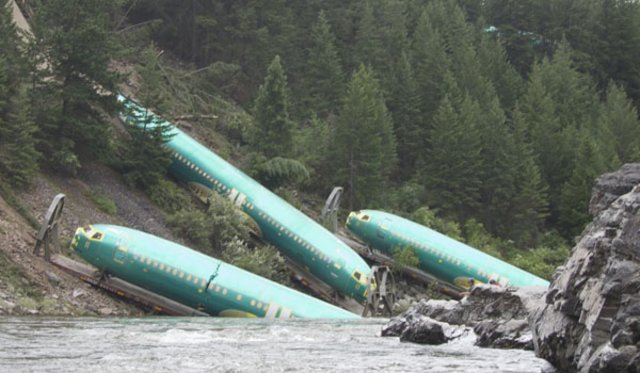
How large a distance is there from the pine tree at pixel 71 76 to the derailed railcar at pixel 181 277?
9.22 meters

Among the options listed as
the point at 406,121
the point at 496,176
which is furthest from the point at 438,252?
the point at 406,121

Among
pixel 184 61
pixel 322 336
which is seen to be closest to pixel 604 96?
pixel 184 61

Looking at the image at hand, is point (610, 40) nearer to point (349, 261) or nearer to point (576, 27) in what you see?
point (576, 27)

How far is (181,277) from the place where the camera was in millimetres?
41688

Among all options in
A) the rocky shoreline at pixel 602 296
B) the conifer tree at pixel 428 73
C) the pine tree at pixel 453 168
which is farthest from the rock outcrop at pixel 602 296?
the conifer tree at pixel 428 73

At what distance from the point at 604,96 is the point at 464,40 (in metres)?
24.5

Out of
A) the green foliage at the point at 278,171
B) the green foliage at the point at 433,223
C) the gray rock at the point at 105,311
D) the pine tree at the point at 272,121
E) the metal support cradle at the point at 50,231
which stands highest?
the pine tree at the point at 272,121

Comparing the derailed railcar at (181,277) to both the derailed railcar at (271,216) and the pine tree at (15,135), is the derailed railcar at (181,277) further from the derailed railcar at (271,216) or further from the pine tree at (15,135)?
the derailed railcar at (271,216)

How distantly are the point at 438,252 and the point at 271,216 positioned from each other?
455 inches

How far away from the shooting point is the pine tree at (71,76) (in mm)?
49750

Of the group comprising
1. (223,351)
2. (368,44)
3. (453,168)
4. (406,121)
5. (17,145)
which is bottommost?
(223,351)

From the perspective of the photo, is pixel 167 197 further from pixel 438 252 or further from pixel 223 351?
pixel 223 351

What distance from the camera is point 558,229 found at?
8069 cm

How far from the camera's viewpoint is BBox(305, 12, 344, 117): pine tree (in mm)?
83062
